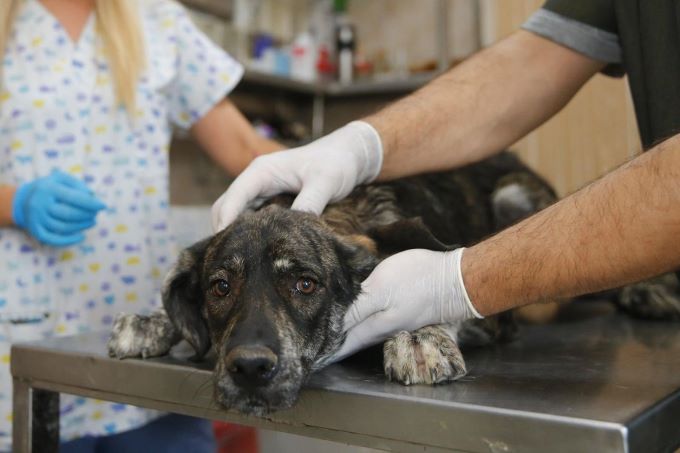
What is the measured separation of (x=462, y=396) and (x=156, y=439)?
100cm

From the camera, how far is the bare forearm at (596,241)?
87cm

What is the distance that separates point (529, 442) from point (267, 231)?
2.08ft

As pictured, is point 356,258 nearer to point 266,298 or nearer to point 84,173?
point 266,298

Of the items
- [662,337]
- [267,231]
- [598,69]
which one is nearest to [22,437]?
[267,231]

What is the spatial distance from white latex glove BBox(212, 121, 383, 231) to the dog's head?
6 cm

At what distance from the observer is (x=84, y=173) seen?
1.70m

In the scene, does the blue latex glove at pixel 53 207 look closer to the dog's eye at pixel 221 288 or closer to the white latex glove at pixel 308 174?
the white latex glove at pixel 308 174

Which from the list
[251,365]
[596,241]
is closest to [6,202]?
[251,365]

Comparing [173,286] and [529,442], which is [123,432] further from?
[529,442]

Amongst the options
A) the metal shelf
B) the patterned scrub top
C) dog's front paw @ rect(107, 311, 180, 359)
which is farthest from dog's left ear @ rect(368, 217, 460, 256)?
the metal shelf

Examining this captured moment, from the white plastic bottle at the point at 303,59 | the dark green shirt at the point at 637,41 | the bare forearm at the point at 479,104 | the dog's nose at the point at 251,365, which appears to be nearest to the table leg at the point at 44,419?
the dog's nose at the point at 251,365

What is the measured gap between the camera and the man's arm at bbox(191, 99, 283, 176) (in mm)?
1959

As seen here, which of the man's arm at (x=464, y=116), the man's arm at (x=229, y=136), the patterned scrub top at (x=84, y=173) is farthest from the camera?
the man's arm at (x=229, y=136)

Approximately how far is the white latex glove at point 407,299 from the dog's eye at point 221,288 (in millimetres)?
218
